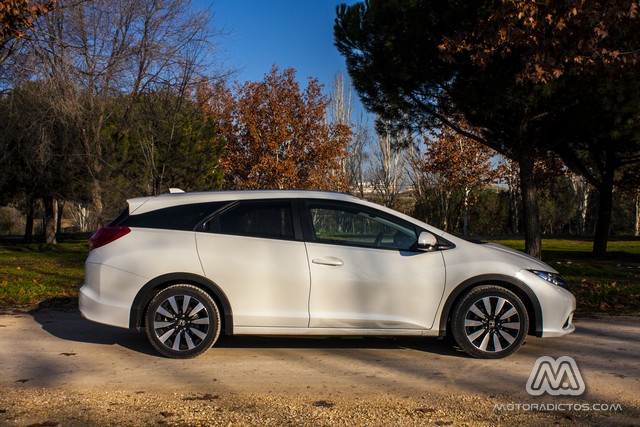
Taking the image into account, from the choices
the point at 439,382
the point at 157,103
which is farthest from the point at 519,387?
the point at 157,103

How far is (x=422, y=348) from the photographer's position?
6.67 m

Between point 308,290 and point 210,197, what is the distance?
142cm

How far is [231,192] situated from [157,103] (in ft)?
34.5

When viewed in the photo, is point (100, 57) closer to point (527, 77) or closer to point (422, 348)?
point (527, 77)

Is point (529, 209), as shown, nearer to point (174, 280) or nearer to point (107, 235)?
point (174, 280)

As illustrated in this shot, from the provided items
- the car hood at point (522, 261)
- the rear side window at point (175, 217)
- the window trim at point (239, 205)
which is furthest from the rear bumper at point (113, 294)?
the car hood at point (522, 261)

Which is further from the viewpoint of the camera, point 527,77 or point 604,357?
point 527,77

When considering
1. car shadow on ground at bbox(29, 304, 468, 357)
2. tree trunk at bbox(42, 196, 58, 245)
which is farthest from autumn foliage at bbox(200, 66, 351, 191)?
car shadow on ground at bbox(29, 304, 468, 357)

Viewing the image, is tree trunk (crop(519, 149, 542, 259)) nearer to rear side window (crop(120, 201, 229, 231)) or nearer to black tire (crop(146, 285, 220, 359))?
rear side window (crop(120, 201, 229, 231))

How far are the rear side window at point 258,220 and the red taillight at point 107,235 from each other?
90 cm

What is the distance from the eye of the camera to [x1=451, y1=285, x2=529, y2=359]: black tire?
6.12m

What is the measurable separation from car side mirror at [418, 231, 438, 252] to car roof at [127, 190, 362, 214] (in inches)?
31.0

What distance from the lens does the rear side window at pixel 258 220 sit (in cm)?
630

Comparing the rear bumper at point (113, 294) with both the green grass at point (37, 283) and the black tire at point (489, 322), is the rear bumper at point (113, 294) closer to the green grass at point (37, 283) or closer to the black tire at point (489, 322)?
the black tire at point (489, 322)
